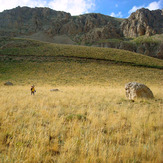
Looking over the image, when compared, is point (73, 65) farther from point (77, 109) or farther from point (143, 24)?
point (143, 24)

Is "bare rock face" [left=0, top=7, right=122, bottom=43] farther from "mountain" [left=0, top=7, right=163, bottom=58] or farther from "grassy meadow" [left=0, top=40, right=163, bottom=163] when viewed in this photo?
"grassy meadow" [left=0, top=40, right=163, bottom=163]

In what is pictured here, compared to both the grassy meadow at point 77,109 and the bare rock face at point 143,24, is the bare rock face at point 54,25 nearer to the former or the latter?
the bare rock face at point 143,24

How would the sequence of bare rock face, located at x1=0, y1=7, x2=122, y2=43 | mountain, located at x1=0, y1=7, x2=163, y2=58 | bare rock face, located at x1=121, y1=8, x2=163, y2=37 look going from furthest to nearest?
bare rock face, located at x1=0, y1=7, x2=122, y2=43, mountain, located at x1=0, y1=7, x2=163, y2=58, bare rock face, located at x1=121, y1=8, x2=163, y2=37

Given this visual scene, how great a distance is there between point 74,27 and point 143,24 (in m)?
98.6

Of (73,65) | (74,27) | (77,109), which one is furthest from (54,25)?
(77,109)

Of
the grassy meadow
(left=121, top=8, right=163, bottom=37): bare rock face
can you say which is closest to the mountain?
(left=121, top=8, right=163, bottom=37): bare rock face

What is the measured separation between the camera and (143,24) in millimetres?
153250

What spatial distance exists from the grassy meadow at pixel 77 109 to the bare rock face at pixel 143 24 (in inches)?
4604

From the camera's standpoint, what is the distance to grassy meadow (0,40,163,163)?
249 centimetres

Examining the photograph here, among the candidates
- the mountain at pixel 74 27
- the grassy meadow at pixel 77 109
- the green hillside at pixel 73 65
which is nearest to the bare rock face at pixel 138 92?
the grassy meadow at pixel 77 109

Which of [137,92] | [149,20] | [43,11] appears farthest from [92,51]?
[43,11]

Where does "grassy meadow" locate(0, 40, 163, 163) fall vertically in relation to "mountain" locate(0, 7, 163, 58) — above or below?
below

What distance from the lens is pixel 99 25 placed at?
177625 mm

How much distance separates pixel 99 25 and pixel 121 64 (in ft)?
507
